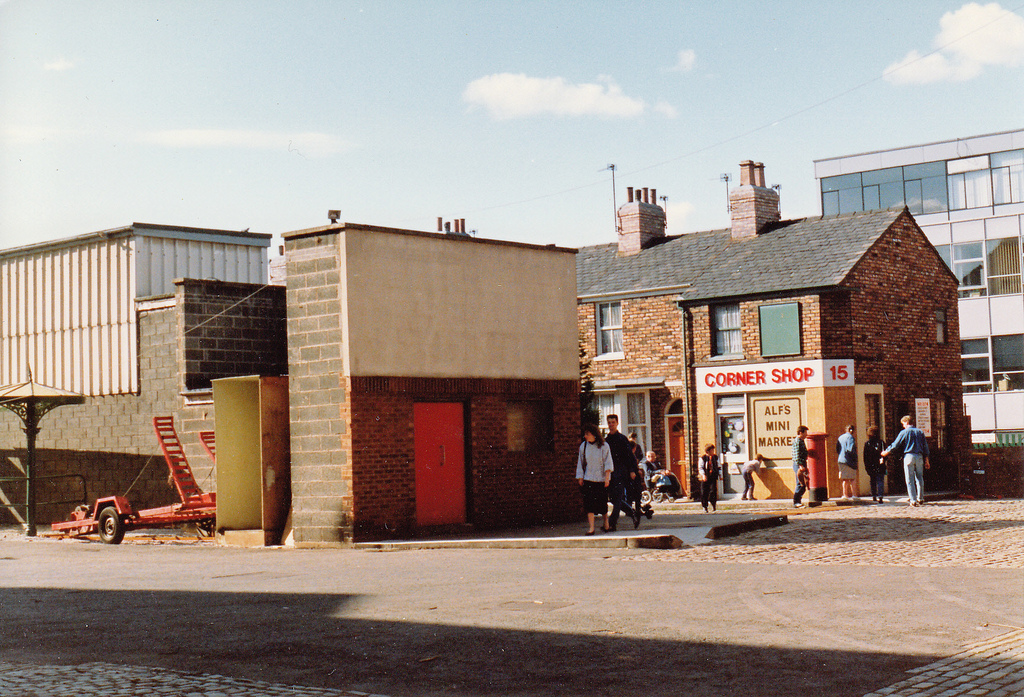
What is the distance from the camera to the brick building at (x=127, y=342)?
21.1m

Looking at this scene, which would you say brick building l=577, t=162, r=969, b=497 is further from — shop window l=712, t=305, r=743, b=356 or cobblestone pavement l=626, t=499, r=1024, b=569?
cobblestone pavement l=626, t=499, r=1024, b=569

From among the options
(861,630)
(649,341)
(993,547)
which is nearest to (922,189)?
(649,341)

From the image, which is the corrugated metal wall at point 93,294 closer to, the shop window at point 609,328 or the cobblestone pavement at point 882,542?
the shop window at point 609,328

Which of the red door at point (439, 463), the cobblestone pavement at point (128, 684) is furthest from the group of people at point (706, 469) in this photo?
the cobblestone pavement at point (128, 684)

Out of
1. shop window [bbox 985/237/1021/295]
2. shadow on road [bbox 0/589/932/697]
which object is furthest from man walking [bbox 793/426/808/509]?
shop window [bbox 985/237/1021/295]

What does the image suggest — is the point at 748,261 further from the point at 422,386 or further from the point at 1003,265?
the point at 1003,265

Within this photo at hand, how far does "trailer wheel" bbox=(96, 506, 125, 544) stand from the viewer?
1916 cm

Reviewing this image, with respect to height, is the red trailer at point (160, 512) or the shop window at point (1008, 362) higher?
the shop window at point (1008, 362)

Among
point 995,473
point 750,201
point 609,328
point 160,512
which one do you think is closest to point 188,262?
point 160,512

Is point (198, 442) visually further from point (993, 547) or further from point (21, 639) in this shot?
point (993, 547)

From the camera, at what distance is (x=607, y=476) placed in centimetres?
1742

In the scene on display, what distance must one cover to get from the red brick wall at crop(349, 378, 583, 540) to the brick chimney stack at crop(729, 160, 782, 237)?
14.7 metres

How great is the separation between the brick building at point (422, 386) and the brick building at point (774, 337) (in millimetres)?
10854

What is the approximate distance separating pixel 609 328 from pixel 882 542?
18.6m
